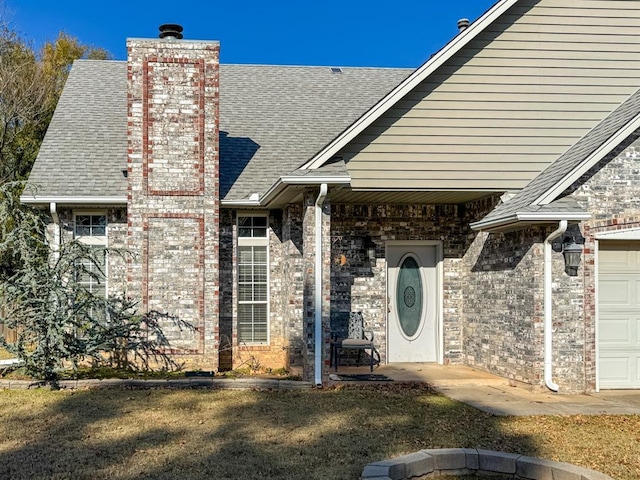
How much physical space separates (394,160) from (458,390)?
3575 millimetres

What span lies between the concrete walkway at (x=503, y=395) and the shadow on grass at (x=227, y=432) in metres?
0.49

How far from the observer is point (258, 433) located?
7.19m

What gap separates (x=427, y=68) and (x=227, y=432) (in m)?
6.17

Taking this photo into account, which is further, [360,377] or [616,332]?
[360,377]

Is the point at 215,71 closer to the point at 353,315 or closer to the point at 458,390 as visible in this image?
the point at 353,315

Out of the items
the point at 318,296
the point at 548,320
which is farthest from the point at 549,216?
the point at 318,296

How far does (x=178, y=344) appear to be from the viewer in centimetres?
1160

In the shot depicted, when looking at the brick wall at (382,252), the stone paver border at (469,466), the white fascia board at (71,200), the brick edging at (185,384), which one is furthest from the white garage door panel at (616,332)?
the white fascia board at (71,200)

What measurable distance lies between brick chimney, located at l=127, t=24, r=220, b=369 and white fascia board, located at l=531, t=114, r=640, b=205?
555 cm

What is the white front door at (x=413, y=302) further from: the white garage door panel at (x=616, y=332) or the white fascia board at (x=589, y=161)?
the white fascia board at (x=589, y=161)

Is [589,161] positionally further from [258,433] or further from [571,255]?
[258,433]

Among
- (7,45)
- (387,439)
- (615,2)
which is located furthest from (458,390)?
(7,45)

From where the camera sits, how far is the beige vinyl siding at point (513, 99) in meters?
10.5

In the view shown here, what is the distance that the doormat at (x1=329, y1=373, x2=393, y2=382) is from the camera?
10125mm
